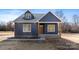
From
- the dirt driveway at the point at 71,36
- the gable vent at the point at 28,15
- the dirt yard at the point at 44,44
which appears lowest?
the dirt yard at the point at 44,44

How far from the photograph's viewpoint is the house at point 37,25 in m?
3.60

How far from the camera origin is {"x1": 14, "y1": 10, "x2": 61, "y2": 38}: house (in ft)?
11.8

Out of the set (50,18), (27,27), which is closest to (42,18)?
(50,18)

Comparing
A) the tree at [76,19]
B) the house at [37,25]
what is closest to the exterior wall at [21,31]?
the house at [37,25]

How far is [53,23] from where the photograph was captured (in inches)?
142

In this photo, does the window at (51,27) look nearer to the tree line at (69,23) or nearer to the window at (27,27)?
the tree line at (69,23)

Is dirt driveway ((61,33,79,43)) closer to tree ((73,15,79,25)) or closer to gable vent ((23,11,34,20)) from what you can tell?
tree ((73,15,79,25))

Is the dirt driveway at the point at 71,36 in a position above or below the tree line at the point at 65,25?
below

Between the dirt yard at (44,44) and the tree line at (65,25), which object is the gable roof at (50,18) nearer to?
the tree line at (65,25)

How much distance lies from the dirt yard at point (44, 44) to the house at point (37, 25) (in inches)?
3.1
